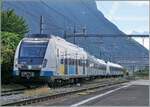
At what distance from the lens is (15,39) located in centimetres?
4284

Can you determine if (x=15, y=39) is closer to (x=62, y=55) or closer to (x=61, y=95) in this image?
(x=62, y=55)

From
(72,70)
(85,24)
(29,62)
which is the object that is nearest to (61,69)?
(29,62)

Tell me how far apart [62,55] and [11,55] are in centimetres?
450

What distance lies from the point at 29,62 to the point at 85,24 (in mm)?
54760

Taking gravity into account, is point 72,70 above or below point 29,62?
below

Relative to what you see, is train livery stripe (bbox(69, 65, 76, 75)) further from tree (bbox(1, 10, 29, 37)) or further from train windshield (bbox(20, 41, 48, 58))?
tree (bbox(1, 10, 29, 37))

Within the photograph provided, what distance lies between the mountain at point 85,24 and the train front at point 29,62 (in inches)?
1329

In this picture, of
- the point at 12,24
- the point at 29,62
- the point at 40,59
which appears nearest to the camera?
the point at 29,62

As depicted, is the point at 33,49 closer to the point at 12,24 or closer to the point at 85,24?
the point at 12,24

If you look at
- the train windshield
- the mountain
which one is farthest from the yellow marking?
the mountain

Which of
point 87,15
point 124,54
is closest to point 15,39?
point 87,15

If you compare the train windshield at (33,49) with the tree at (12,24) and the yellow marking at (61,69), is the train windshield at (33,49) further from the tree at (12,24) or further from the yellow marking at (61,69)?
the tree at (12,24)

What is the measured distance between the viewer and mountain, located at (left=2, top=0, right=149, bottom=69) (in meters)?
80.1

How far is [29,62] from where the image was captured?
33.4 m
